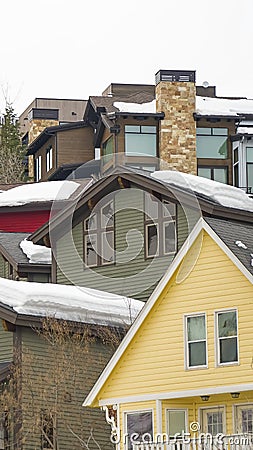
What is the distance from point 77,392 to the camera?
32.3 meters

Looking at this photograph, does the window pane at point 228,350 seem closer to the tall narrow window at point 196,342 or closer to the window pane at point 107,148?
the tall narrow window at point 196,342

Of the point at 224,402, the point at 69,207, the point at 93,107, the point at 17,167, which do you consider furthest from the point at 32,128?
the point at 224,402

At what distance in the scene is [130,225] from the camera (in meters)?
37.0

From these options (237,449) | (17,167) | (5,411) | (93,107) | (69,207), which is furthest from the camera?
(17,167)

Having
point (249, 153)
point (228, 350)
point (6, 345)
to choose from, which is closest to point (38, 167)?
point (249, 153)

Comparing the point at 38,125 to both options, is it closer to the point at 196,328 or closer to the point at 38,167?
the point at 38,167

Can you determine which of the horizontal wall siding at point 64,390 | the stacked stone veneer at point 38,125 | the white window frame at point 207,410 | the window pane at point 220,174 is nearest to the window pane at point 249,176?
the window pane at point 220,174

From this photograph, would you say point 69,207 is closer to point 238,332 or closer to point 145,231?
point 145,231

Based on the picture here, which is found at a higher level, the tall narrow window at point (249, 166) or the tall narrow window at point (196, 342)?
the tall narrow window at point (249, 166)

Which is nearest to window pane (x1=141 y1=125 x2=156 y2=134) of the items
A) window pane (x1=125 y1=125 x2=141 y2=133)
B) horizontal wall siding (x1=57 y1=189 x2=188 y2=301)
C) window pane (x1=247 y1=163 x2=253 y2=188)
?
window pane (x1=125 y1=125 x2=141 y2=133)

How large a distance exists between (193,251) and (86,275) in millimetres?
10644

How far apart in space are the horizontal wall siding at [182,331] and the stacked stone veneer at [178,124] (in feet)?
87.6

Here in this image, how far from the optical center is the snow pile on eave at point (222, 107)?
183 feet

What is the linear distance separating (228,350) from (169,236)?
9.20m
